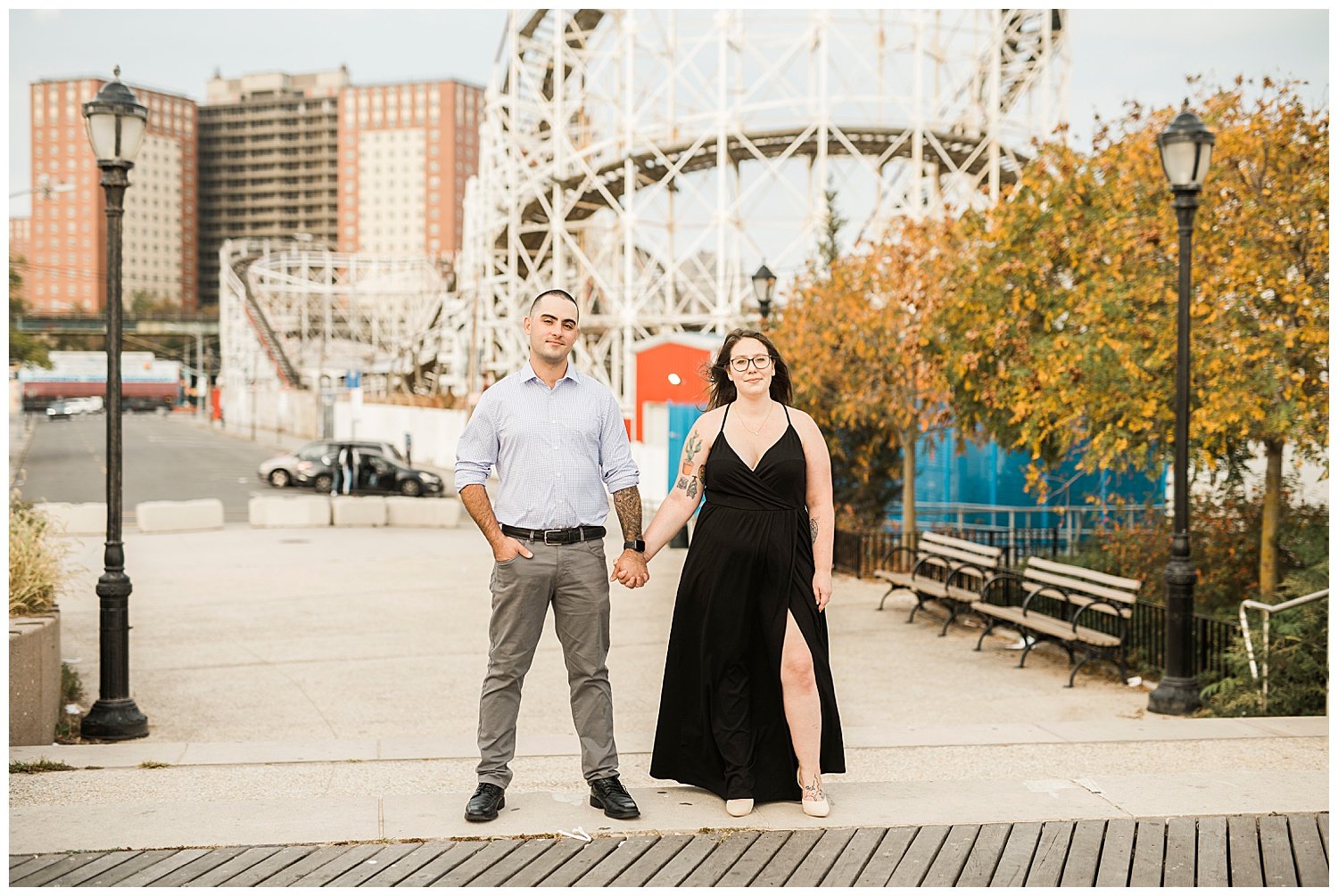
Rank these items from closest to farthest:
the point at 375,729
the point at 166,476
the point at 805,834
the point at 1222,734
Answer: the point at 805,834 → the point at 1222,734 → the point at 375,729 → the point at 166,476

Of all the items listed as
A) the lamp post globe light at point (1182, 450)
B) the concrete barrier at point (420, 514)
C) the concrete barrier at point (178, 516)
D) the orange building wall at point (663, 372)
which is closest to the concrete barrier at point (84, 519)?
the concrete barrier at point (178, 516)

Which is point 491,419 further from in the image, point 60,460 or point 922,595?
point 60,460

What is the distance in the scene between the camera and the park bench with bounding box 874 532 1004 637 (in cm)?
1263

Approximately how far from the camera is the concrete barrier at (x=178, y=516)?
22031 mm

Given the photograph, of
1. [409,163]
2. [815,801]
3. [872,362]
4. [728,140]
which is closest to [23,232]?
[409,163]

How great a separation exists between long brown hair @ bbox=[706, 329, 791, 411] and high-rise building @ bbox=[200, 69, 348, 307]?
193793mm

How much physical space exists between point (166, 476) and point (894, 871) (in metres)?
38.3

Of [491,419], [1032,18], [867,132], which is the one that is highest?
[1032,18]

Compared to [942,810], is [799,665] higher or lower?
higher

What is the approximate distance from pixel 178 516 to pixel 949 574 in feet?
46.8

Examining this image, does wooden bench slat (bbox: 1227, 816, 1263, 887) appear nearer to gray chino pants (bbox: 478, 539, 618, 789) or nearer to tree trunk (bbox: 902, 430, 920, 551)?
gray chino pants (bbox: 478, 539, 618, 789)

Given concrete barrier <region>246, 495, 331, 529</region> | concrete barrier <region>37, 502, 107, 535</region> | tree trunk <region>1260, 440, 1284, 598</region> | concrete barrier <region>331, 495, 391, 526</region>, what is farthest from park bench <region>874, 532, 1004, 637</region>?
concrete barrier <region>37, 502, 107, 535</region>

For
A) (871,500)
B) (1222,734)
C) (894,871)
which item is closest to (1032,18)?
(871,500)

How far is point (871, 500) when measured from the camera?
19609mm
